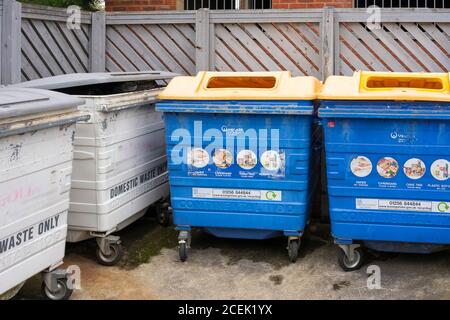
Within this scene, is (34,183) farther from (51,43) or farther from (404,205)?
(51,43)

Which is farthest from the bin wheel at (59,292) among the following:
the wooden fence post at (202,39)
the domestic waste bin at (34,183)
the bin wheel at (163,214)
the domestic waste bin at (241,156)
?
the wooden fence post at (202,39)

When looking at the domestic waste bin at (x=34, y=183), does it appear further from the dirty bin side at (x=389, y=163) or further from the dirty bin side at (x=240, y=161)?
the dirty bin side at (x=389, y=163)

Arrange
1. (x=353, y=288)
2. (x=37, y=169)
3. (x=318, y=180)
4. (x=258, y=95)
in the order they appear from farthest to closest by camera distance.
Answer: (x=318, y=180)
(x=258, y=95)
(x=353, y=288)
(x=37, y=169)

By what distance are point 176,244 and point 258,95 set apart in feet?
5.05

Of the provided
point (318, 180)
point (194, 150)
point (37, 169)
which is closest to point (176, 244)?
point (194, 150)

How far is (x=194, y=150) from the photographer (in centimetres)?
477

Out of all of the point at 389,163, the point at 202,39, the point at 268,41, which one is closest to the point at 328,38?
the point at 268,41

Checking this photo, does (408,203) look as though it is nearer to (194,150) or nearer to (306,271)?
(306,271)

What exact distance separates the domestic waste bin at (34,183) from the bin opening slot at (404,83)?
238cm

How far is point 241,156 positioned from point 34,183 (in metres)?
1.63

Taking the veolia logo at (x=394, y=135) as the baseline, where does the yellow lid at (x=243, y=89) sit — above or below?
above

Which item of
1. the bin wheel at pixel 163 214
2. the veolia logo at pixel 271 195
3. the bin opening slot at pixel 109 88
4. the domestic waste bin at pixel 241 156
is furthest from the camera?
the bin wheel at pixel 163 214

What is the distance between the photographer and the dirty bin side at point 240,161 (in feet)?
15.1

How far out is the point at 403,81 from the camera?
5074mm
